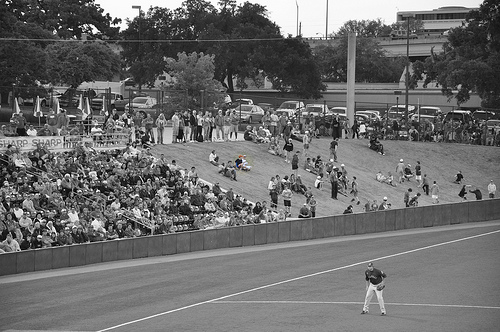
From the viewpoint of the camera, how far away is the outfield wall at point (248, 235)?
28.8 metres

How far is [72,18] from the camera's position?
291 ft

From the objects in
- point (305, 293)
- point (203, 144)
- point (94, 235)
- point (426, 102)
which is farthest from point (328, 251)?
point (426, 102)

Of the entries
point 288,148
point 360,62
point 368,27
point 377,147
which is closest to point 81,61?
point 377,147

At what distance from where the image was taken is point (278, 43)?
263 ft

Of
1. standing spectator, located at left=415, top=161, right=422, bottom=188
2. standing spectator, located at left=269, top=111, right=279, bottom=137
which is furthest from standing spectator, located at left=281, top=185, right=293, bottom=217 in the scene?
standing spectator, located at left=415, top=161, right=422, bottom=188

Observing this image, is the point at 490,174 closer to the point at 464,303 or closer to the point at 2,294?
the point at 464,303

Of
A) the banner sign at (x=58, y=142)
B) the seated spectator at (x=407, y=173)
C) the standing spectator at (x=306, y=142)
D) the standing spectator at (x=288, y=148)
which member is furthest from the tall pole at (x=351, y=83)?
the banner sign at (x=58, y=142)

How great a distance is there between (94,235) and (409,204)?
2087 centimetres

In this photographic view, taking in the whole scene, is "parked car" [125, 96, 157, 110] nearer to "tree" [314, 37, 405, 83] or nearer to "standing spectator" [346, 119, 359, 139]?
"standing spectator" [346, 119, 359, 139]

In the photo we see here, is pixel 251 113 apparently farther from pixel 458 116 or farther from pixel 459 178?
pixel 458 116

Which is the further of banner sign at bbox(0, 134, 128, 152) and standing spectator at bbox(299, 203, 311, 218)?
standing spectator at bbox(299, 203, 311, 218)

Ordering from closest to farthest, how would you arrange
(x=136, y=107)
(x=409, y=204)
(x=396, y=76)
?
(x=409, y=204), (x=136, y=107), (x=396, y=76)

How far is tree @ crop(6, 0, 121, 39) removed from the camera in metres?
85.3

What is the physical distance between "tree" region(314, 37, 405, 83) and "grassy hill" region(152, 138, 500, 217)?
46.4 metres
